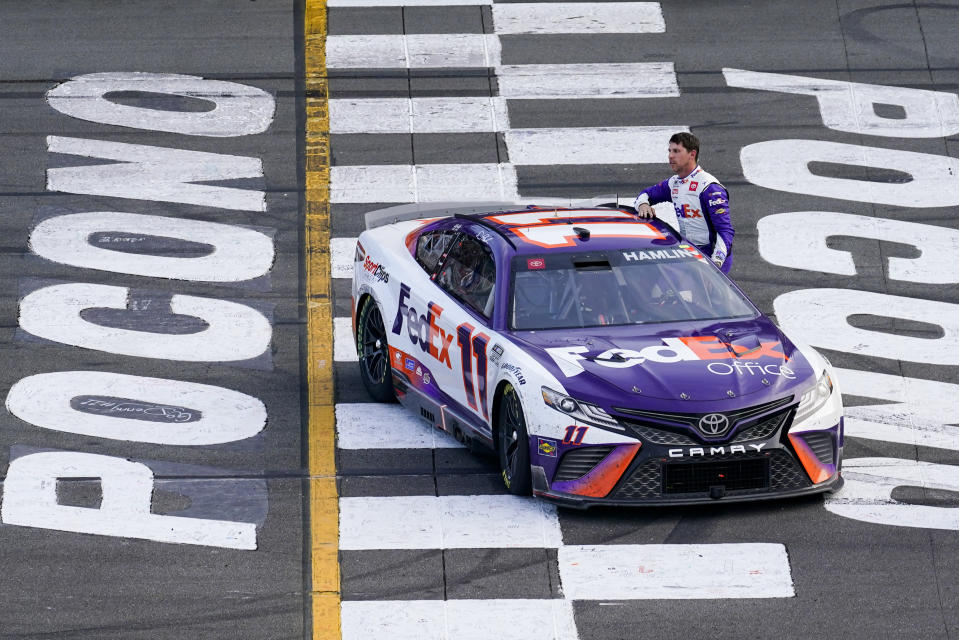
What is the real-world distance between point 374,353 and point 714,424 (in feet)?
10.1

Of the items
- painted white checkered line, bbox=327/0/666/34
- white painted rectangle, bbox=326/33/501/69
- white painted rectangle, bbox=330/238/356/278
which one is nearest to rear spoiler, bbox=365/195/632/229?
white painted rectangle, bbox=330/238/356/278

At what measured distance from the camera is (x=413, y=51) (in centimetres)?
1697

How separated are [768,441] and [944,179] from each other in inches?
265

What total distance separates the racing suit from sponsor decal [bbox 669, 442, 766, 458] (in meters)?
2.35

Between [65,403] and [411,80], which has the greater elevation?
[411,80]

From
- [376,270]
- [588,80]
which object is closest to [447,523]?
[376,270]

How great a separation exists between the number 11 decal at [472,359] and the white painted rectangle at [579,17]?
311 inches

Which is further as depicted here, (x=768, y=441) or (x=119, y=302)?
(x=119, y=302)

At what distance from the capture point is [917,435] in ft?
35.1

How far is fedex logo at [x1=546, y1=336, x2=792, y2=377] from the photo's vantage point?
9305 millimetres

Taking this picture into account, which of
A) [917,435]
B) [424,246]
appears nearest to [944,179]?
[917,435]

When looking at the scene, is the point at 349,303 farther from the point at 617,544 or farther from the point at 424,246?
the point at 617,544

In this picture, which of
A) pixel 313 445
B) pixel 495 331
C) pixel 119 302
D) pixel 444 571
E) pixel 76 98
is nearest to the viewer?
pixel 444 571

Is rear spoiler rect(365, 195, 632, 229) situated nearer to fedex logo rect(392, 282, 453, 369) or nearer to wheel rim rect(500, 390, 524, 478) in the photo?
fedex logo rect(392, 282, 453, 369)
